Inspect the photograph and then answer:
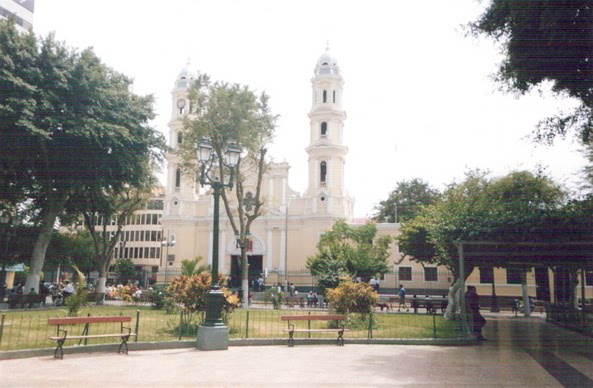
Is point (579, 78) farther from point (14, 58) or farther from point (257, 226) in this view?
point (257, 226)

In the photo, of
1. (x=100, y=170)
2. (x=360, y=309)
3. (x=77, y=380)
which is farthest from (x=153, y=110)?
(x=77, y=380)

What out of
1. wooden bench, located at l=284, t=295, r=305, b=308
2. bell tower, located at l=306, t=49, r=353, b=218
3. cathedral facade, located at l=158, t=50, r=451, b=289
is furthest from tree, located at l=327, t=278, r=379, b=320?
bell tower, located at l=306, t=49, r=353, b=218

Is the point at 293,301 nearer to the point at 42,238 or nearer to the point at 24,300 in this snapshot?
the point at 24,300

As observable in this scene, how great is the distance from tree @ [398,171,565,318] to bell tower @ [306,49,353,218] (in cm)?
1679

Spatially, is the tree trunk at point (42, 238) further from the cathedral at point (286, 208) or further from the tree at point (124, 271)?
the tree at point (124, 271)

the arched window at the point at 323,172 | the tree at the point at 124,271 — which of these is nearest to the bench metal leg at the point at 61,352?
the arched window at the point at 323,172

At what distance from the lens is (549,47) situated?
35.9ft

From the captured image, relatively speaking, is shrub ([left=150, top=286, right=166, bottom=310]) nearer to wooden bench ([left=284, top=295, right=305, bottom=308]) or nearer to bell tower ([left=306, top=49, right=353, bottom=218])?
wooden bench ([left=284, top=295, right=305, bottom=308])

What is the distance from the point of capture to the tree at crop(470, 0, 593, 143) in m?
9.98

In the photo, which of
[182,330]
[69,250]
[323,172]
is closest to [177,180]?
[69,250]

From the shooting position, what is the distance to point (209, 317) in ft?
38.6

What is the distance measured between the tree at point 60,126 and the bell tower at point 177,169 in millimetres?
25229

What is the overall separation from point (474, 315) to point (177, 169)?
4283 centimetres

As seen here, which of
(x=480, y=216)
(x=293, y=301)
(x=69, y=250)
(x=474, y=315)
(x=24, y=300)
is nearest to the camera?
(x=474, y=315)
